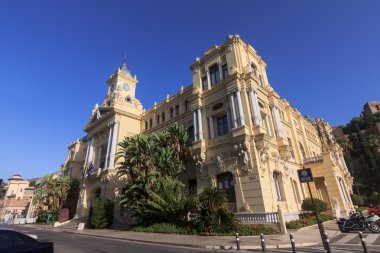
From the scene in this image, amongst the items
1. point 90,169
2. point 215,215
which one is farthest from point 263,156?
point 90,169

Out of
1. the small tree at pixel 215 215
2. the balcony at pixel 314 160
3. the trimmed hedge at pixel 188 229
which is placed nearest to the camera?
the trimmed hedge at pixel 188 229

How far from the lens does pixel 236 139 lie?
2083cm

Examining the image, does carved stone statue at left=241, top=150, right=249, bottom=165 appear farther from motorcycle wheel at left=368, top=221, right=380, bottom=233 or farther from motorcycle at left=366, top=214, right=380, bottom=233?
motorcycle wheel at left=368, top=221, right=380, bottom=233

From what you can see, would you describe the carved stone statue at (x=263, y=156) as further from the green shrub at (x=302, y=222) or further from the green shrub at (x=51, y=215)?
the green shrub at (x=51, y=215)

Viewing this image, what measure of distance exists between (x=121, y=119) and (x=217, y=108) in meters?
18.6

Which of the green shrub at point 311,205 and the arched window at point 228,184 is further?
the green shrub at point 311,205

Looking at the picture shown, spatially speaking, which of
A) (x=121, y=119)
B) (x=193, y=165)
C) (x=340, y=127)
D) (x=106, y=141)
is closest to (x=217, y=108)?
(x=193, y=165)

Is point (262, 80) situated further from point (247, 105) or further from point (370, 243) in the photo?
point (370, 243)

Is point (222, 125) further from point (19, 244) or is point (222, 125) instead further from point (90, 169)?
point (90, 169)

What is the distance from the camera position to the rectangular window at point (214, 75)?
2675 centimetres

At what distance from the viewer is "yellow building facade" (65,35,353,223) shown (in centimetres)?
2005

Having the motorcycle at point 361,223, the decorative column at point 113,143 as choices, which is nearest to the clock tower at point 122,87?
the decorative column at point 113,143

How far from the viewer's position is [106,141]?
123 ft

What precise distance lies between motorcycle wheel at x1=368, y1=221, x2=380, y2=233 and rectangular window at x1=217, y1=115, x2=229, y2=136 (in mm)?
13572
